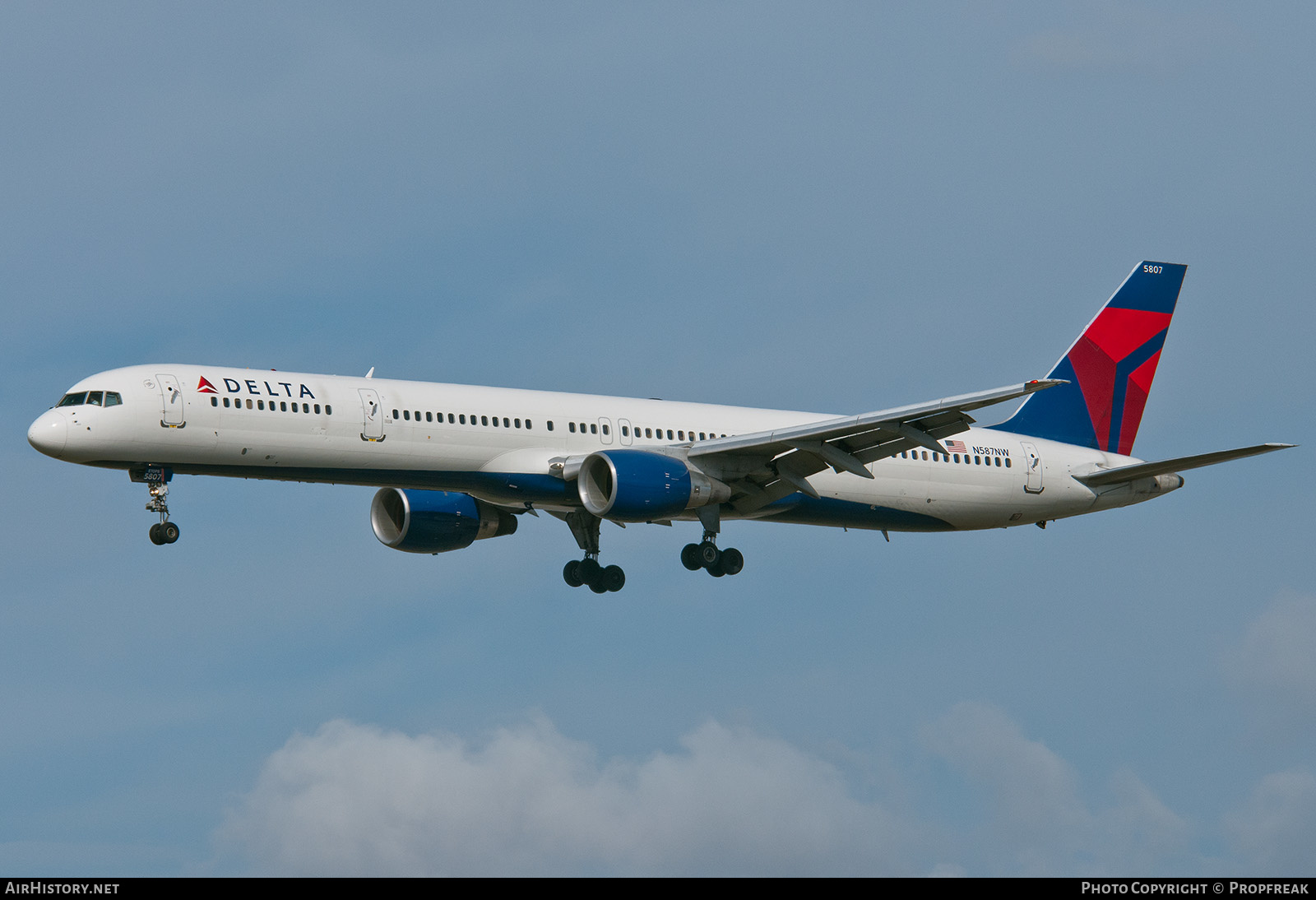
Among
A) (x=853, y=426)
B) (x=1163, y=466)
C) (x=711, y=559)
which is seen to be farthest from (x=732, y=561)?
(x=1163, y=466)

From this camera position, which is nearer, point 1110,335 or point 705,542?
point 705,542

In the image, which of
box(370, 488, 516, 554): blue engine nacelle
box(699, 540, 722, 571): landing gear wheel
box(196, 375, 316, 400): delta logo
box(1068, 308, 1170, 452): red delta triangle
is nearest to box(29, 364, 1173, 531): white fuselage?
box(196, 375, 316, 400): delta logo

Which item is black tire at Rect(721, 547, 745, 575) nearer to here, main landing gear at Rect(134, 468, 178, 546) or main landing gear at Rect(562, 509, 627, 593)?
main landing gear at Rect(562, 509, 627, 593)

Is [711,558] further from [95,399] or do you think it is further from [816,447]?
[95,399]

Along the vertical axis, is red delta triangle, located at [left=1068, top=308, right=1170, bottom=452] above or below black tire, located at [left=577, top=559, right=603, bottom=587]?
above

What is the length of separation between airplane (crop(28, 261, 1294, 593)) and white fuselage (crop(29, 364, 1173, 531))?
0.05 m

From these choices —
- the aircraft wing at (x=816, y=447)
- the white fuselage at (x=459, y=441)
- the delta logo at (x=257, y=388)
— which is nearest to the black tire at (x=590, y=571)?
the white fuselage at (x=459, y=441)

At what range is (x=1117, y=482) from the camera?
50.8 meters

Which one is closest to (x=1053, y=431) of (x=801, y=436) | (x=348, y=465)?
(x=801, y=436)

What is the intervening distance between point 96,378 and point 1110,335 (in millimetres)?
29893

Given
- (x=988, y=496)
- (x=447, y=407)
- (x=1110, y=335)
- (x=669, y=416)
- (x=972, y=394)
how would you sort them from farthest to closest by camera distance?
(x=1110, y=335), (x=988, y=496), (x=669, y=416), (x=447, y=407), (x=972, y=394)

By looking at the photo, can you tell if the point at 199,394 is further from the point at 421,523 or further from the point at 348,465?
the point at 421,523

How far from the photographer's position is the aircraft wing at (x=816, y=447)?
41719 mm

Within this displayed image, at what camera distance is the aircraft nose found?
39.3 meters
